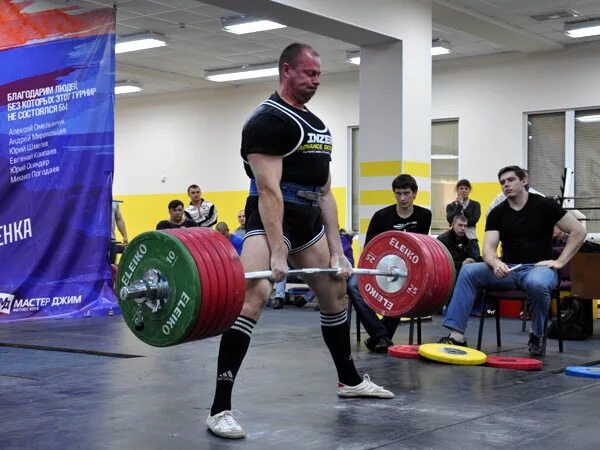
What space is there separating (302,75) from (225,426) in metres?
1.19

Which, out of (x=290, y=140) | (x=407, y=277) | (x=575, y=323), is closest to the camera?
(x=290, y=140)

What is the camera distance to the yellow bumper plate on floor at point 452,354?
431 centimetres

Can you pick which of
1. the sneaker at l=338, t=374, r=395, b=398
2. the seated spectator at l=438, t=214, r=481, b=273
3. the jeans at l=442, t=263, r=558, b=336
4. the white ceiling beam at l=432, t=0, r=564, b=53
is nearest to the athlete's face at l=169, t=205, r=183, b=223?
the seated spectator at l=438, t=214, r=481, b=273

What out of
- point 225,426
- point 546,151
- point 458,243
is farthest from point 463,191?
point 225,426

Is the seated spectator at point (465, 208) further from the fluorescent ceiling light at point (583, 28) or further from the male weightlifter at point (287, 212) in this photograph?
the male weightlifter at point (287, 212)

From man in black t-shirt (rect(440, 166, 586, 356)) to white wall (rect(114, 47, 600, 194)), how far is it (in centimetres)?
526

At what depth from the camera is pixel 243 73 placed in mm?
Result: 11266

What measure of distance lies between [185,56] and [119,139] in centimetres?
356

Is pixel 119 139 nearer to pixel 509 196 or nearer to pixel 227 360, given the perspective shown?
pixel 509 196

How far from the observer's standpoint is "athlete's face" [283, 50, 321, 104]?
9.89 feet

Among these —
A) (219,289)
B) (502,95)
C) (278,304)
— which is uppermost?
(502,95)

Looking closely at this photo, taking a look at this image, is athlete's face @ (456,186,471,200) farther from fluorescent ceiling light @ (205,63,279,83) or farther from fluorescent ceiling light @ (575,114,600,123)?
fluorescent ceiling light @ (205,63,279,83)

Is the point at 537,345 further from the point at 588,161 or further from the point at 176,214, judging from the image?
the point at 588,161

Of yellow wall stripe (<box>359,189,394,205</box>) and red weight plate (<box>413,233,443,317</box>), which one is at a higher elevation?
yellow wall stripe (<box>359,189,394,205</box>)
